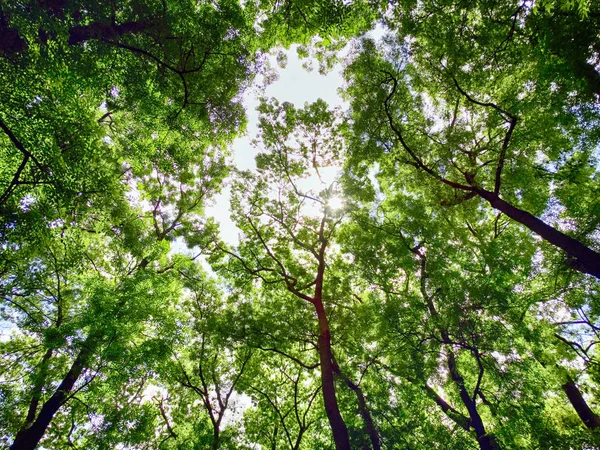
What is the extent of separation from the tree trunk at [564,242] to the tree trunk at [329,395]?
7.42 meters

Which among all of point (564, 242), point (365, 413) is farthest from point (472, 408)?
point (564, 242)

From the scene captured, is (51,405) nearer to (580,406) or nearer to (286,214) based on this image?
(286,214)

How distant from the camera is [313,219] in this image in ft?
46.1

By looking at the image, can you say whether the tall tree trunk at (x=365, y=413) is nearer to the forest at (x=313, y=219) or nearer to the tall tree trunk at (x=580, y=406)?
the forest at (x=313, y=219)

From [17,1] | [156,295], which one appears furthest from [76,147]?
[156,295]

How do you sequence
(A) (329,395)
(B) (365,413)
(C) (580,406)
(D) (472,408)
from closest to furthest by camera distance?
1. (A) (329,395)
2. (D) (472,408)
3. (C) (580,406)
4. (B) (365,413)

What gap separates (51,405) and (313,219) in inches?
491

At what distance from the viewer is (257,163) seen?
541 inches

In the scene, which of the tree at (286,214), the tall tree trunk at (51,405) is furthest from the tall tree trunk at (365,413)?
the tall tree trunk at (51,405)

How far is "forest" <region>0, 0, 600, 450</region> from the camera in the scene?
599 cm

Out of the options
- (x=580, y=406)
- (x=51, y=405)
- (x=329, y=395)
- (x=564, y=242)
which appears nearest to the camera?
(x=564, y=242)

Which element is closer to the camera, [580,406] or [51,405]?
[51,405]

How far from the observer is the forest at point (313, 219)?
5988 mm

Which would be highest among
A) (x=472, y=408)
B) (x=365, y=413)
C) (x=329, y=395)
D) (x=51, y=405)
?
(x=51, y=405)
